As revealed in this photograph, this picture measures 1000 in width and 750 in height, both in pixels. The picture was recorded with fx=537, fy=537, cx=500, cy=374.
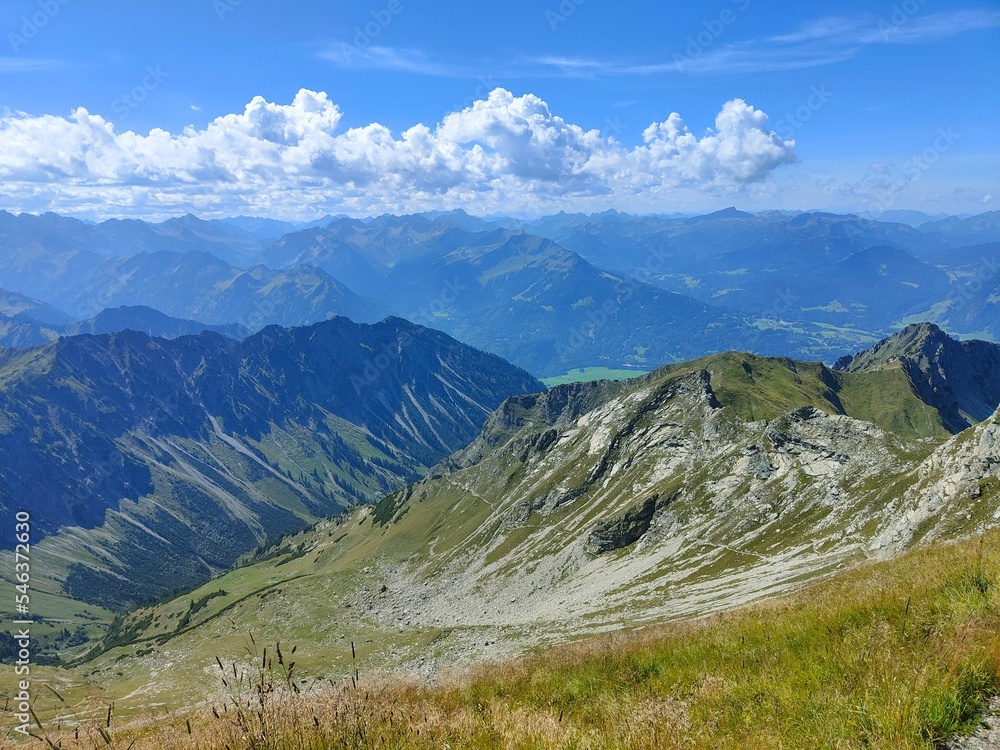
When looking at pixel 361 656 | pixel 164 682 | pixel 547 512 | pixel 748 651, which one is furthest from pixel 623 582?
pixel 748 651

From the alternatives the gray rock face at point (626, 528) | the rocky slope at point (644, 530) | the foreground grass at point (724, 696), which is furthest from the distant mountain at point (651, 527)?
the foreground grass at point (724, 696)

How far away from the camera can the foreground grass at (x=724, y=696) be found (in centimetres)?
708

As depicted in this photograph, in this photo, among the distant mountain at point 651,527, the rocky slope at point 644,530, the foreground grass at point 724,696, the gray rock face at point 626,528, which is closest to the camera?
the foreground grass at point 724,696

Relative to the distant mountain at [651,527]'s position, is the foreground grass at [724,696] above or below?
above

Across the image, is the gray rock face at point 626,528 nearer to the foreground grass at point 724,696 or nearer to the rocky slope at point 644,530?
the rocky slope at point 644,530

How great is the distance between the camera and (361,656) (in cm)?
9362

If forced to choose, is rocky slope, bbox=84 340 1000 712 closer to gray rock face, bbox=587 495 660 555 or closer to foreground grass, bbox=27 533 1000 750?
gray rock face, bbox=587 495 660 555

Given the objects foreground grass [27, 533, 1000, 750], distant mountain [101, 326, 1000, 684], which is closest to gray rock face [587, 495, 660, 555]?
distant mountain [101, 326, 1000, 684]

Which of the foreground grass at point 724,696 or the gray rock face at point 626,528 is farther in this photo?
the gray rock face at point 626,528

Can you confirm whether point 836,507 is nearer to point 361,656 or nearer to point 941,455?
point 941,455

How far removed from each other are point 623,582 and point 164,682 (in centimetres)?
8729

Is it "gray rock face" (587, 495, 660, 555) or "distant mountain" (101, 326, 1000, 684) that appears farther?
"gray rock face" (587, 495, 660, 555)

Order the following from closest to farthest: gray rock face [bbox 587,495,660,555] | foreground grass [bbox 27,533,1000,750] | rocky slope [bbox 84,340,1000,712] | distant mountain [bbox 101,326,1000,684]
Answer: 1. foreground grass [bbox 27,533,1000,750]
2. distant mountain [bbox 101,326,1000,684]
3. rocky slope [bbox 84,340,1000,712]
4. gray rock face [bbox 587,495,660,555]

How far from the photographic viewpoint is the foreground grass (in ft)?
23.2
